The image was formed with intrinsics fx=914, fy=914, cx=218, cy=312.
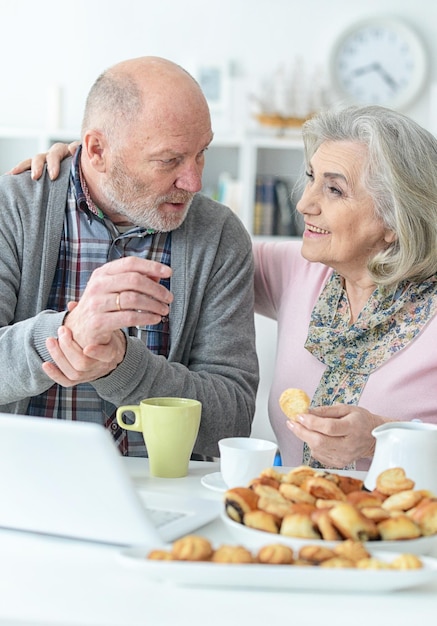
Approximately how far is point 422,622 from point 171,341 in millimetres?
983

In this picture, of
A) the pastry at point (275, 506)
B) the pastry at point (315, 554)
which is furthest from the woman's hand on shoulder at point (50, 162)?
the pastry at point (315, 554)

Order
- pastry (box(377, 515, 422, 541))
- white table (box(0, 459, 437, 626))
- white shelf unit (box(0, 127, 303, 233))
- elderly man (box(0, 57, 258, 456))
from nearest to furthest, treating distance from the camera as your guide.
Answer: white table (box(0, 459, 437, 626)) → pastry (box(377, 515, 422, 541)) → elderly man (box(0, 57, 258, 456)) → white shelf unit (box(0, 127, 303, 233))

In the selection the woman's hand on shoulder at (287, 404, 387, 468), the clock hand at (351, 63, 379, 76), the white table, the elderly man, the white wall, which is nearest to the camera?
the white table

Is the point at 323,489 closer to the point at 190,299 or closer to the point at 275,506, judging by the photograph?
the point at 275,506

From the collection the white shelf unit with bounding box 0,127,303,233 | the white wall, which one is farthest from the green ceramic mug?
the white wall

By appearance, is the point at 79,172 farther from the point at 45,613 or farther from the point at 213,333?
the point at 45,613

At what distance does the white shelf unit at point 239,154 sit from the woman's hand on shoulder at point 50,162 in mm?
2566

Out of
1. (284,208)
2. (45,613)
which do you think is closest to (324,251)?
(45,613)

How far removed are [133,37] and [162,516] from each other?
3818 millimetres

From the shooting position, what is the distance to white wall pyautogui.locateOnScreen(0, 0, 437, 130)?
177 inches

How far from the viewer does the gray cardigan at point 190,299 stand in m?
1.59

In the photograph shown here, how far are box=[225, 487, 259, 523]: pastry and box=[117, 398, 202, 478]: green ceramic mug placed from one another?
314 mm

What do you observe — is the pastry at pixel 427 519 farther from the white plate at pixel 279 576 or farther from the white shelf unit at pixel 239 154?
the white shelf unit at pixel 239 154

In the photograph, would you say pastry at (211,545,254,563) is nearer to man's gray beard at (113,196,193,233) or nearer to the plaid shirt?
the plaid shirt
